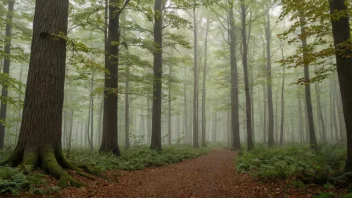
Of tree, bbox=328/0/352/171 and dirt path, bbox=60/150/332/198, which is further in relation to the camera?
tree, bbox=328/0/352/171

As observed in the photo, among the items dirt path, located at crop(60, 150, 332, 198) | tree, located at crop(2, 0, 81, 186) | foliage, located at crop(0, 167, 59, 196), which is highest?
tree, located at crop(2, 0, 81, 186)

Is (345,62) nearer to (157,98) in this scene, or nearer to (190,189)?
(190,189)

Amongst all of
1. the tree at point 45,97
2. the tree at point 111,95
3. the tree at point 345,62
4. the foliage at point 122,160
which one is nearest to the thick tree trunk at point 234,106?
the foliage at point 122,160

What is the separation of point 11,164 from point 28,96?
1.78 metres

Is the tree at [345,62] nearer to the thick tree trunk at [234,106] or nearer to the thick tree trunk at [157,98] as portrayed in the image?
the thick tree trunk at [157,98]

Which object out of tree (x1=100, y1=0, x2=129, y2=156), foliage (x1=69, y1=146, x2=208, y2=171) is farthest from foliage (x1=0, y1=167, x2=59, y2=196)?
tree (x1=100, y1=0, x2=129, y2=156)

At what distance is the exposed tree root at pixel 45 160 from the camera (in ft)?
18.2

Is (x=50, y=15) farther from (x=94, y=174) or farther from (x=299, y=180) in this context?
(x=299, y=180)

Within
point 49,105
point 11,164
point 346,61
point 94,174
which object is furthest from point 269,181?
point 11,164

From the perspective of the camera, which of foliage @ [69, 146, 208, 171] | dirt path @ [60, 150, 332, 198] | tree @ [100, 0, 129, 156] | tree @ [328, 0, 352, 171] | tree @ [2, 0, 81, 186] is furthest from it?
tree @ [100, 0, 129, 156]

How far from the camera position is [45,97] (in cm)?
614

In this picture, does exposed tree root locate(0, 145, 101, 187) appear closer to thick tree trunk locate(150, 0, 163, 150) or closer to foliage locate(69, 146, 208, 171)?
foliage locate(69, 146, 208, 171)

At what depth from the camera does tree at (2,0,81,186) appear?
19.6 feet

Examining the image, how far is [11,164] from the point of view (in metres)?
5.71
